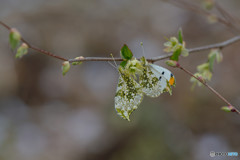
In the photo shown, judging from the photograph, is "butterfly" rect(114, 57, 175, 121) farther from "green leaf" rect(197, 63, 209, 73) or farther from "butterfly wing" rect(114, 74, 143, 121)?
"green leaf" rect(197, 63, 209, 73)

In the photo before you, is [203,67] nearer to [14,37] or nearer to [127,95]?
[127,95]

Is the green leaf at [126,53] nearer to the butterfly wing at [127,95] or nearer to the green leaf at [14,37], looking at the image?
the butterfly wing at [127,95]

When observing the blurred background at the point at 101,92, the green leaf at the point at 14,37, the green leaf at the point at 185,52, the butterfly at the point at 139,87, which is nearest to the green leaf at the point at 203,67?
the green leaf at the point at 185,52

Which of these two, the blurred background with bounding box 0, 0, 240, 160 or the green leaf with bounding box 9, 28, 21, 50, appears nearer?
the green leaf with bounding box 9, 28, 21, 50

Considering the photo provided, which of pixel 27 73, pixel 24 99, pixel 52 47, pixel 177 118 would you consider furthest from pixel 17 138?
pixel 177 118

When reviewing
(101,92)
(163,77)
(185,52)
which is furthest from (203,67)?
(101,92)

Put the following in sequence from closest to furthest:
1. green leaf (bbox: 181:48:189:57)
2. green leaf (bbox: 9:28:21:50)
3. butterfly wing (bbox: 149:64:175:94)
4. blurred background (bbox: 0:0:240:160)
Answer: green leaf (bbox: 9:28:21:50) → butterfly wing (bbox: 149:64:175:94) → green leaf (bbox: 181:48:189:57) → blurred background (bbox: 0:0:240:160)

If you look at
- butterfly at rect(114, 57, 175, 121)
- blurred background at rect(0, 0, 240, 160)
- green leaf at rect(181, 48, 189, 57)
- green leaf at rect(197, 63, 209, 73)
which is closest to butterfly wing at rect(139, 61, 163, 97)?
butterfly at rect(114, 57, 175, 121)
